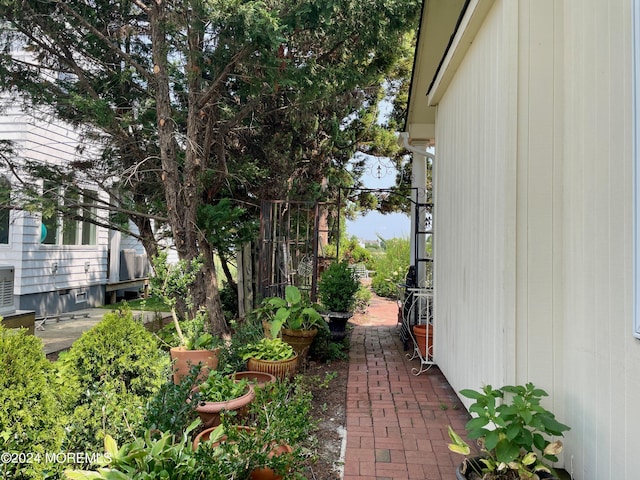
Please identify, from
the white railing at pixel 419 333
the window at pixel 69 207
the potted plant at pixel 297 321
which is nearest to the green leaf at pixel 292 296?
the potted plant at pixel 297 321

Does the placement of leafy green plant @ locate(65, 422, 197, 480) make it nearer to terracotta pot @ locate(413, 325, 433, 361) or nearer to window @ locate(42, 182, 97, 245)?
terracotta pot @ locate(413, 325, 433, 361)

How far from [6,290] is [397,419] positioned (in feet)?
16.8

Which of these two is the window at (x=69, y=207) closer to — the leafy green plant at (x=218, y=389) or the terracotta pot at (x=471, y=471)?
the leafy green plant at (x=218, y=389)

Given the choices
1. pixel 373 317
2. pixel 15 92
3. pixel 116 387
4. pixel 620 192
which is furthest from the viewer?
pixel 373 317

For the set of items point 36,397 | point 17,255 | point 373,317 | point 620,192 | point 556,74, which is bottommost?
point 373,317

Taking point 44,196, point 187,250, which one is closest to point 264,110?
point 187,250

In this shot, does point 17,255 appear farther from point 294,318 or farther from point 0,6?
point 294,318

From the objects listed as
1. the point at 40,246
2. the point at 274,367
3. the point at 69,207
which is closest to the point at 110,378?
the point at 274,367

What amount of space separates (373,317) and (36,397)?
7.11 meters

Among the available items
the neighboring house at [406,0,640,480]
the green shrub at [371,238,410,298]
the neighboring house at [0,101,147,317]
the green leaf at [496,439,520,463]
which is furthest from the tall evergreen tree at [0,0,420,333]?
the green shrub at [371,238,410,298]

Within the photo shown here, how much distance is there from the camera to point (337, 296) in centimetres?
562

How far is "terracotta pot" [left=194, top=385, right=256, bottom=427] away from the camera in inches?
106

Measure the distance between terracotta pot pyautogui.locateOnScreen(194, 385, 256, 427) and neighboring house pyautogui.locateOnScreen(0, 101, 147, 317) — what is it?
13.9 feet

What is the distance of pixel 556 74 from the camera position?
215 cm
